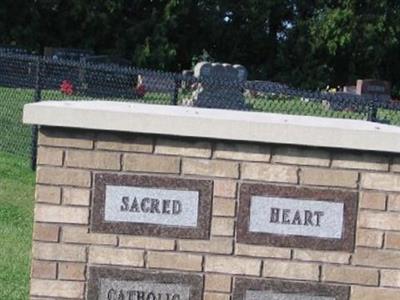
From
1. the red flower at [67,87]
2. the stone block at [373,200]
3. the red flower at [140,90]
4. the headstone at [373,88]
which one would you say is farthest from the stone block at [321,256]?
the headstone at [373,88]

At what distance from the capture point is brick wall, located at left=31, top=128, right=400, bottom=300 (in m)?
3.86

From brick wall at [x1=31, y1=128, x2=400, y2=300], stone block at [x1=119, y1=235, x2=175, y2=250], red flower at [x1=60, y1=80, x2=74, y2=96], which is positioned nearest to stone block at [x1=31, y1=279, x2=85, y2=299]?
brick wall at [x1=31, y1=128, x2=400, y2=300]

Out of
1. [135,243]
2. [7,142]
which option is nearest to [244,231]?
[135,243]

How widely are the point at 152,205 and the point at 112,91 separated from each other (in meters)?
8.39

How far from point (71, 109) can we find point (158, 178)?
0.52 m

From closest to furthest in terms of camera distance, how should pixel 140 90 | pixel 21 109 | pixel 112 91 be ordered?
1. pixel 21 109
2. pixel 112 91
3. pixel 140 90

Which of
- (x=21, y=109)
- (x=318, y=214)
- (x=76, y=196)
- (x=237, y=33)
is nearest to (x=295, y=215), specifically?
(x=318, y=214)

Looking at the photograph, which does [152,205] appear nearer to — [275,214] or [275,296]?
[275,214]

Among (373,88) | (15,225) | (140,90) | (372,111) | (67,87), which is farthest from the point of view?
(373,88)

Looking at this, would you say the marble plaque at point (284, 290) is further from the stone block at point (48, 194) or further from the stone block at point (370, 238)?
the stone block at point (48, 194)

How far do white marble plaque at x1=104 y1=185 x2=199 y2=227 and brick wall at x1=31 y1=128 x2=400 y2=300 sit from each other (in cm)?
9

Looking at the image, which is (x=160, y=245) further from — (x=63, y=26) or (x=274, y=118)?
(x=63, y=26)

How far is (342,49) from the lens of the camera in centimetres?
4209

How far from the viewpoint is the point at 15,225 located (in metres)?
7.22
